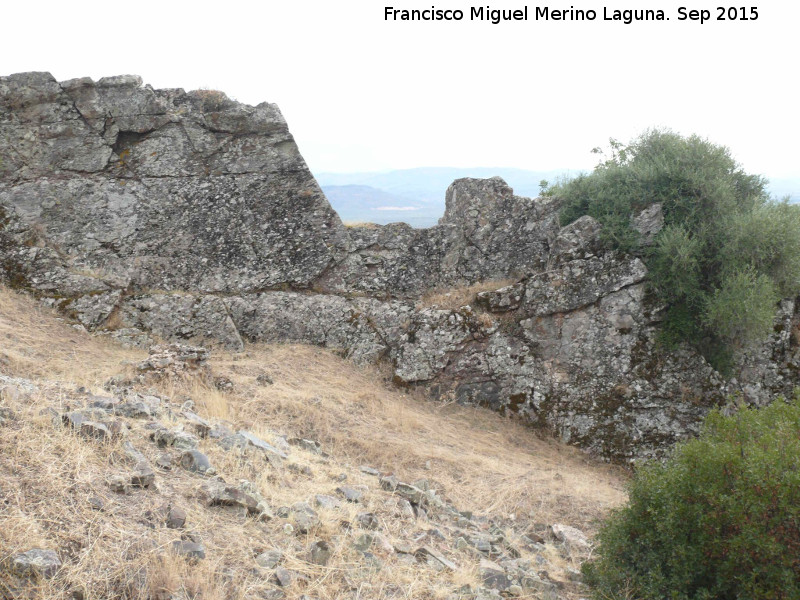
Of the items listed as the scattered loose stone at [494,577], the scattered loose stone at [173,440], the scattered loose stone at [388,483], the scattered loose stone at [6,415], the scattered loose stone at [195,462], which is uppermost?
the scattered loose stone at [6,415]

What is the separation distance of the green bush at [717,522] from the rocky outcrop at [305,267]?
19.3 ft

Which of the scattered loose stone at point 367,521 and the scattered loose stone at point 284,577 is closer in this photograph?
the scattered loose stone at point 284,577

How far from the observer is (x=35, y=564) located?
12.4 ft

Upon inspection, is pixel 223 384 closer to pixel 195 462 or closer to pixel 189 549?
pixel 195 462

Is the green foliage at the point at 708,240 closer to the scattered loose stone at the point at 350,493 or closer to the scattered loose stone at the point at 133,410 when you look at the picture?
the scattered loose stone at the point at 350,493

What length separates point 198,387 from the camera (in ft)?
30.3

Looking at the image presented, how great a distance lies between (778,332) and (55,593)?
12.4 m

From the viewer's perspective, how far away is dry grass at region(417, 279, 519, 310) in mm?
12867

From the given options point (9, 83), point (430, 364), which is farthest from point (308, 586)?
point (9, 83)

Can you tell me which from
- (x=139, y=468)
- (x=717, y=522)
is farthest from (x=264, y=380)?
(x=717, y=522)

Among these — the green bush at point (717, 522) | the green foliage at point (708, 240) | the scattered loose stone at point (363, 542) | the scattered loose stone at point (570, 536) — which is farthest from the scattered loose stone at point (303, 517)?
the green foliage at point (708, 240)

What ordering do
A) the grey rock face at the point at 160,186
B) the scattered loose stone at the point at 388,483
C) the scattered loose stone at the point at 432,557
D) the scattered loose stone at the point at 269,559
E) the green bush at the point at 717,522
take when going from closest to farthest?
1. the green bush at the point at 717,522
2. the scattered loose stone at the point at 269,559
3. the scattered loose stone at the point at 432,557
4. the scattered loose stone at the point at 388,483
5. the grey rock face at the point at 160,186

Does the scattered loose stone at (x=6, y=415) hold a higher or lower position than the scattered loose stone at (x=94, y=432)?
higher

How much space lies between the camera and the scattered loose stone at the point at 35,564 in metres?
3.74
